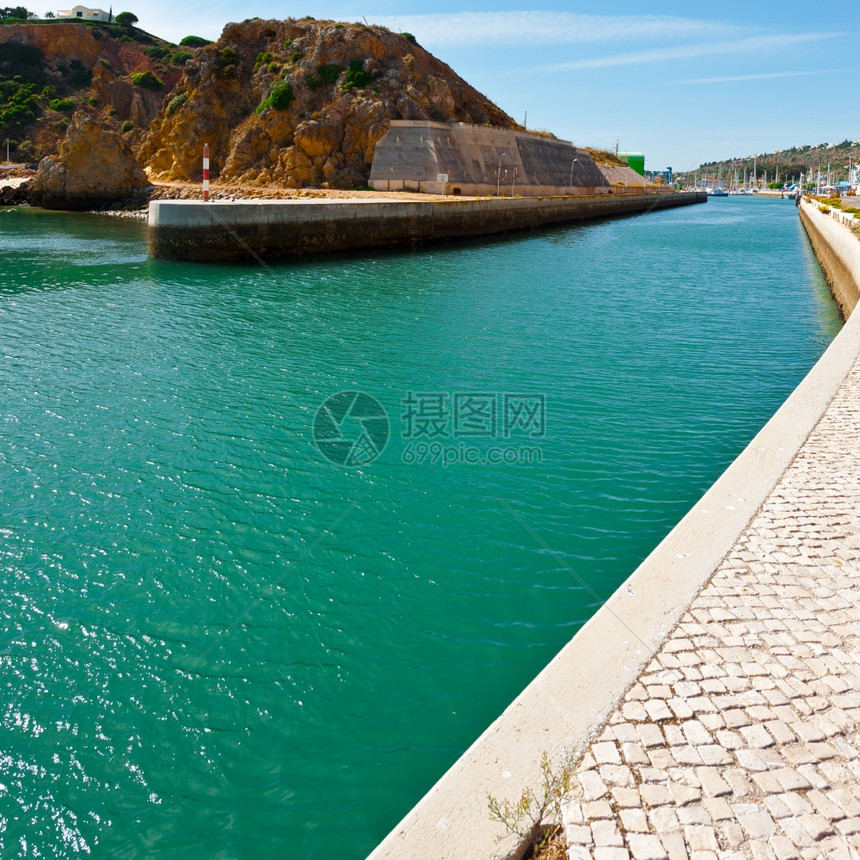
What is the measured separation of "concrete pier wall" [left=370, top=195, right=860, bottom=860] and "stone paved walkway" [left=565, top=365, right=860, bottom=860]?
0.39 feet

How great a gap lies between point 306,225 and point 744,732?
25.3 metres

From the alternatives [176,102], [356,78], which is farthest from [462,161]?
[176,102]

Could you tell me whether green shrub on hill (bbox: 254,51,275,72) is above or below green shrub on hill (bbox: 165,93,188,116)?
above

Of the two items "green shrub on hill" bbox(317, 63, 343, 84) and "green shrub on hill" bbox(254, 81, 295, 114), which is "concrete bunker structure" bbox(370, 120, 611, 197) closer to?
"green shrub on hill" bbox(317, 63, 343, 84)

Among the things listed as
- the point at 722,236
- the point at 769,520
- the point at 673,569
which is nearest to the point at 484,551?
the point at 673,569

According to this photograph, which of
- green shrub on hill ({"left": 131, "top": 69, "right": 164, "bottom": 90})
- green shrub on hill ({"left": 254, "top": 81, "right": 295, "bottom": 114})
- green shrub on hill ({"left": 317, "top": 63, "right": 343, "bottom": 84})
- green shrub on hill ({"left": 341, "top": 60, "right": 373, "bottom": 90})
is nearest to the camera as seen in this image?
green shrub on hill ({"left": 254, "top": 81, "right": 295, "bottom": 114})

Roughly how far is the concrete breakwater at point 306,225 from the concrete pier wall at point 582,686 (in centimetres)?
2119

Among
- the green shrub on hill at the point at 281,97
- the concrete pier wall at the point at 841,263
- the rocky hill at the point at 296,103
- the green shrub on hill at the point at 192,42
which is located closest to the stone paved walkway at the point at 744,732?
the concrete pier wall at the point at 841,263

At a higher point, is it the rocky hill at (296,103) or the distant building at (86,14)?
the distant building at (86,14)

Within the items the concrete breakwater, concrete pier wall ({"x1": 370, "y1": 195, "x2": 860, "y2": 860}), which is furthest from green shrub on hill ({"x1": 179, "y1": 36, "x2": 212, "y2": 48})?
concrete pier wall ({"x1": 370, "y1": 195, "x2": 860, "y2": 860})

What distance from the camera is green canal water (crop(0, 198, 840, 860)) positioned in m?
4.19

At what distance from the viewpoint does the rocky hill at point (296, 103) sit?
149 ft

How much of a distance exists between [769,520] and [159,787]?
15.7 ft

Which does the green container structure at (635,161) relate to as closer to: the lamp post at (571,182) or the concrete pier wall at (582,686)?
the lamp post at (571,182)
